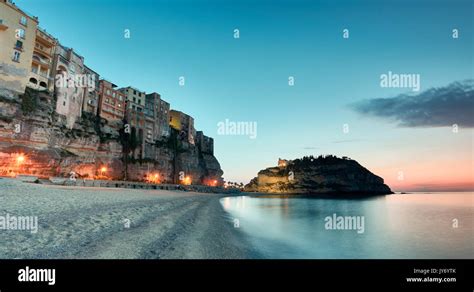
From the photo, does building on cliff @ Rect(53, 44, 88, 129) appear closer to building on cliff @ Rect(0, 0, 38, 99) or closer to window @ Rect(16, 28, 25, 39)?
building on cliff @ Rect(0, 0, 38, 99)

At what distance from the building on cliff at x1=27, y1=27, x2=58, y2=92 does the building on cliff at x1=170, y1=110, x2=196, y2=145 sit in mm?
48294

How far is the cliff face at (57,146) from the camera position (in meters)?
38.4

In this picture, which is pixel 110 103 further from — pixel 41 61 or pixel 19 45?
pixel 19 45

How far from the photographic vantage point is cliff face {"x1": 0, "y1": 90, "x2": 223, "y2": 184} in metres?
38.4

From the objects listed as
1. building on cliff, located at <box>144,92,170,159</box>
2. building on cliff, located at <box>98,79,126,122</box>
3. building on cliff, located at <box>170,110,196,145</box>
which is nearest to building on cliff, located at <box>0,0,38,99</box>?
building on cliff, located at <box>98,79,126,122</box>

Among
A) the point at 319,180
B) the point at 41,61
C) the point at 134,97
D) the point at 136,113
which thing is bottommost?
the point at 319,180

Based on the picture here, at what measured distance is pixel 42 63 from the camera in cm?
4669

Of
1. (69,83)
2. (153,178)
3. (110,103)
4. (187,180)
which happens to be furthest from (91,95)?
(187,180)

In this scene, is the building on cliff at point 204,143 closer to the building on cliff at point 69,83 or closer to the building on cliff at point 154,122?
the building on cliff at point 154,122

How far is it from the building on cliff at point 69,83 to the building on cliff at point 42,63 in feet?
3.31

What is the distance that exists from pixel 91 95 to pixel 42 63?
1445 centimetres

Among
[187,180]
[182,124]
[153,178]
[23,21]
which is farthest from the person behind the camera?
[182,124]

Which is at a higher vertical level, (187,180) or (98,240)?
(98,240)
